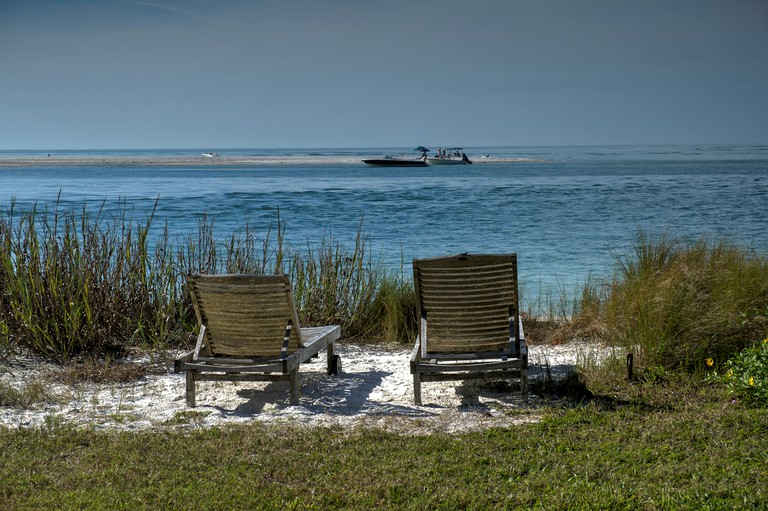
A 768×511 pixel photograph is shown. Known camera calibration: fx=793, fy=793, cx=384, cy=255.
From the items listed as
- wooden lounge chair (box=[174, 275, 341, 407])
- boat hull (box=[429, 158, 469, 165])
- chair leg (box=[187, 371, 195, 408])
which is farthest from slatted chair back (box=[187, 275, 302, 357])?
boat hull (box=[429, 158, 469, 165])

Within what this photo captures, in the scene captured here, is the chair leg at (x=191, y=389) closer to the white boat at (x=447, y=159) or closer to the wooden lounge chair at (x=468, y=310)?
the wooden lounge chair at (x=468, y=310)

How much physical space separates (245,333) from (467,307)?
1464mm

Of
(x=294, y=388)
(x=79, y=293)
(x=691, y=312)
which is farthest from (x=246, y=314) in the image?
(x=691, y=312)

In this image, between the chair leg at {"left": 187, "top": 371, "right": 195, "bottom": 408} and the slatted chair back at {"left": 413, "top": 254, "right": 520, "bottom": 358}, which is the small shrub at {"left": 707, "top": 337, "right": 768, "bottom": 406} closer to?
the slatted chair back at {"left": 413, "top": 254, "right": 520, "bottom": 358}

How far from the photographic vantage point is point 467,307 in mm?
5250

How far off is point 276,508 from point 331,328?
261cm

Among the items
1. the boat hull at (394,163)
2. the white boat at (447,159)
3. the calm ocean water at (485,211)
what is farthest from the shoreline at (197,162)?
the calm ocean water at (485,211)

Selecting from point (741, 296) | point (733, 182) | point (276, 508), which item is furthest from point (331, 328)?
point (733, 182)

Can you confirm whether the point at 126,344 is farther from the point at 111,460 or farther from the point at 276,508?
the point at 276,508

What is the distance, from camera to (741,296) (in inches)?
231

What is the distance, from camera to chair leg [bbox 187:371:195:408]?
16.4ft

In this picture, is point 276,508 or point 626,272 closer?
point 276,508

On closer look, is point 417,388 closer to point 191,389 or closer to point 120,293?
point 191,389

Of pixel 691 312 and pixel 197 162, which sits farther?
pixel 197 162
